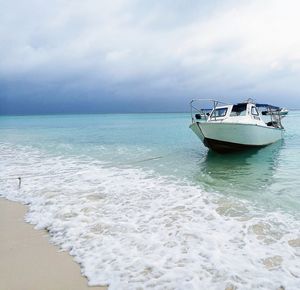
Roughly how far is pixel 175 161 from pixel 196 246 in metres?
9.84

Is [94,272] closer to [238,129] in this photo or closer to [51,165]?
[51,165]

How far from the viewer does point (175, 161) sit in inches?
591

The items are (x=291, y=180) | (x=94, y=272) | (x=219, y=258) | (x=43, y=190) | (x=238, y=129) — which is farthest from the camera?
(x=238, y=129)

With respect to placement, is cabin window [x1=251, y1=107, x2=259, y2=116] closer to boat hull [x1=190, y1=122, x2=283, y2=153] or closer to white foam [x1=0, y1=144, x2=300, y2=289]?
boat hull [x1=190, y1=122, x2=283, y2=153]

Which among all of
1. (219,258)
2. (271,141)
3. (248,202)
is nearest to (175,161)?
(248,202)

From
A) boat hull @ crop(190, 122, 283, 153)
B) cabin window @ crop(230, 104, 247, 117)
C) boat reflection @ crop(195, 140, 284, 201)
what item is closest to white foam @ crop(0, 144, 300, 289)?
boat reflection @ crop(195, 140, 284, 201)

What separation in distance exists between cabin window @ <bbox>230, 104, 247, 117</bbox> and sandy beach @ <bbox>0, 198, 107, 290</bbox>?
14.1 meters

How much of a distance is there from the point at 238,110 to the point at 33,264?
1536 centimetres

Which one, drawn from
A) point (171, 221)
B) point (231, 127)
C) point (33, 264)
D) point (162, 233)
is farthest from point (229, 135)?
point (33, 264)

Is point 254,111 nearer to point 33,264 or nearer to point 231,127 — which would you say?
point 231,127

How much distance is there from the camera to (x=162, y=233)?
581 cm

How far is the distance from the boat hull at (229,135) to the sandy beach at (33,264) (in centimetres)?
1174

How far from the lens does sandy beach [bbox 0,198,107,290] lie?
400 centimetres

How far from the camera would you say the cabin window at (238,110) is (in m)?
17.5
